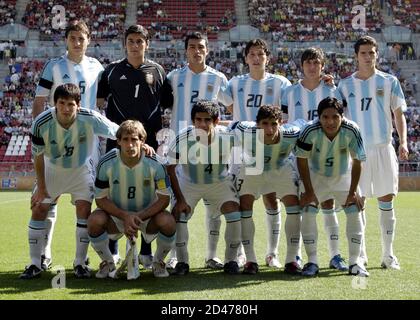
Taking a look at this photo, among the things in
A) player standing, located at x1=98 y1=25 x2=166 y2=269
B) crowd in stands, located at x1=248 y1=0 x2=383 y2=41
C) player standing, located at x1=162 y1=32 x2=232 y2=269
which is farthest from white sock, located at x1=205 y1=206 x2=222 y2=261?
crowd in stands, located at x1=248 y1=0 x2=383 y2=41

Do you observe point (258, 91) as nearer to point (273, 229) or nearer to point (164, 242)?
point (273, 229)

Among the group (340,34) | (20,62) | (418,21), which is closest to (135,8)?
(20,62)

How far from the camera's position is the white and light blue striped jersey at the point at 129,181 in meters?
4.77

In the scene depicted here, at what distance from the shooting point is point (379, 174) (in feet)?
18.0

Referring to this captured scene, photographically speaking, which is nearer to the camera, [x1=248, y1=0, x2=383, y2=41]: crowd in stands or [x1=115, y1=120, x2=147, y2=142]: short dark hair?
[x1=115, y1=120, x2=147, y2=142]: short dark hair

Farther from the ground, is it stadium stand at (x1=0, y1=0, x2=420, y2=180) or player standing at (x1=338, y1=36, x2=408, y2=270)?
stadium stand at (x1=0, y1=0, x2=420, y2=180)

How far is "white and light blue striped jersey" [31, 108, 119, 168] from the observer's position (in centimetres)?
486

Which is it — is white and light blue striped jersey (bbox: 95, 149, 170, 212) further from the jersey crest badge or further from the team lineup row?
the jersey crest badge

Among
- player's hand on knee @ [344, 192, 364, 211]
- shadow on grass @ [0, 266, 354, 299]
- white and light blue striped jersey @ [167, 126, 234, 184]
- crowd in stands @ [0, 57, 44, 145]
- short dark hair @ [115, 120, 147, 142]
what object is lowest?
shadow on grass @ [0, 266, 354, 299]

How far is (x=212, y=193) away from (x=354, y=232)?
1.23 metres

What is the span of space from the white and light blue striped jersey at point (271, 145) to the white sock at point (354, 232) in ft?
2.34

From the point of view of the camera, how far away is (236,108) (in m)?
5.95

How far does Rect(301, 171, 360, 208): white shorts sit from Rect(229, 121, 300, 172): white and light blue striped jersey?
0.33m

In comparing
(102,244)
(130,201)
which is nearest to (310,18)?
(130,201)
